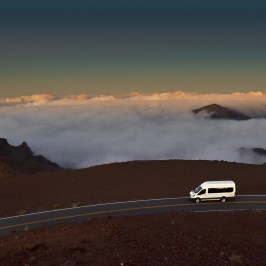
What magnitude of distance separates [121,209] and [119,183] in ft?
47.9

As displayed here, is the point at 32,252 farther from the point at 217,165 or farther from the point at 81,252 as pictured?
the point at 217,165

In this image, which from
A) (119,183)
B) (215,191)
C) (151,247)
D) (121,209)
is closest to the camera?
(151,247)

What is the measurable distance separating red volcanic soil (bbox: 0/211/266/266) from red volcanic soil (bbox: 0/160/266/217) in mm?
20665

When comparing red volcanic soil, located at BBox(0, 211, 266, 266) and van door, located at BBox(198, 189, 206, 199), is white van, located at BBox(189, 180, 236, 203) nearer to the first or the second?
van door, located at BBox(198, 189, 206, 199)

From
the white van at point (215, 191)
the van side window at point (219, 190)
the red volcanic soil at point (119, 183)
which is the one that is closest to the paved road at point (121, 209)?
the white van at point (215, 191)

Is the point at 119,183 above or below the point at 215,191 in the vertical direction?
above

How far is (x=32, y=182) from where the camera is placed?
6203 cm

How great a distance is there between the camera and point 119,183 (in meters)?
58.7

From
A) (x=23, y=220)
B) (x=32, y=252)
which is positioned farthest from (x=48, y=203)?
(x=32, y=252)

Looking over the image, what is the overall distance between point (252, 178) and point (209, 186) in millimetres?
16849

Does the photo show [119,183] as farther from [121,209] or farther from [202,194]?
[202,194]

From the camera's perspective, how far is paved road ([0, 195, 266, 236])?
41500 mm

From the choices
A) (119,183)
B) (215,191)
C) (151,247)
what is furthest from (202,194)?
(151,247)

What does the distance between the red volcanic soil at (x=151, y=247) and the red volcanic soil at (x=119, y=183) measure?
20.7 meters
